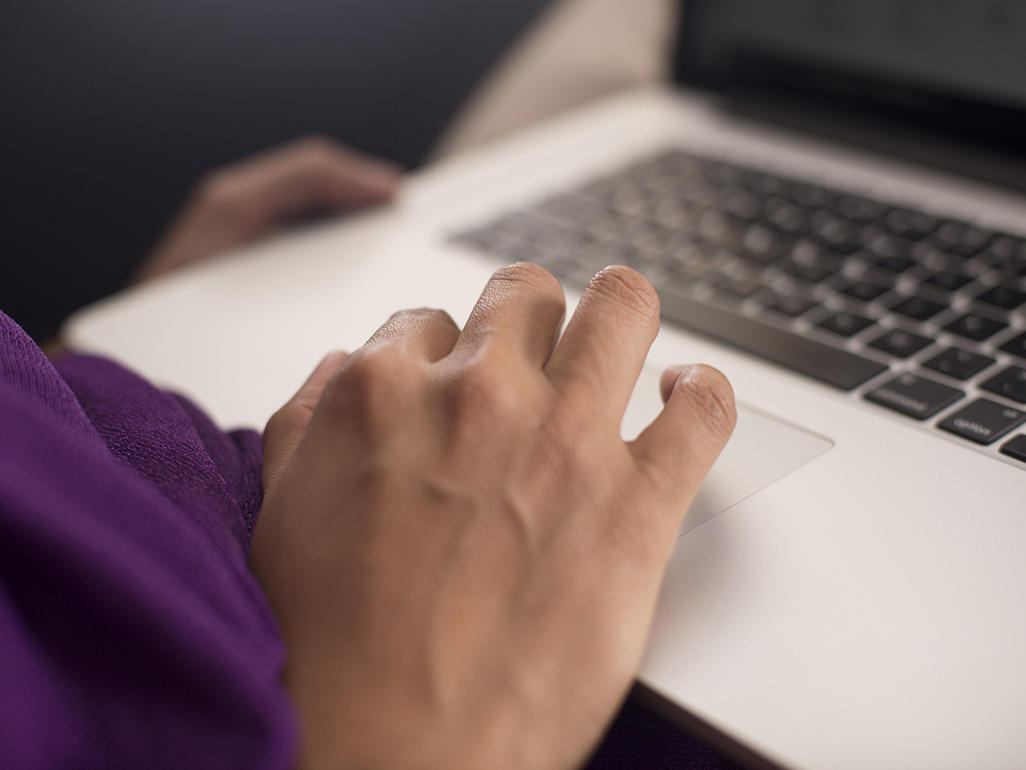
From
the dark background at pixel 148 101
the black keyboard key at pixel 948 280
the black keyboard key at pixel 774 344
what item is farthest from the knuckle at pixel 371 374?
the dark background at pixel 148 101

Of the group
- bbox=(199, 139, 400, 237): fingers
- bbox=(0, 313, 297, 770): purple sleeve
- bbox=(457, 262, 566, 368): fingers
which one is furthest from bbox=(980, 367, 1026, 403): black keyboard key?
bbox=(199, 139, 400, 237): fingers

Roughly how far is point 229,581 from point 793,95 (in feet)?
2.03

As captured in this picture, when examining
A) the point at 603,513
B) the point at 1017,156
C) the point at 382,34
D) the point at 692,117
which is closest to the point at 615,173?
the point at 692,117

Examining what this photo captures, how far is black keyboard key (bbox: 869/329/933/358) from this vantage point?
0.43 metres

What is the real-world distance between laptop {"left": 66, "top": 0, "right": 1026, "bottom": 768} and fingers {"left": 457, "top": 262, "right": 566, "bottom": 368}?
0.07 m

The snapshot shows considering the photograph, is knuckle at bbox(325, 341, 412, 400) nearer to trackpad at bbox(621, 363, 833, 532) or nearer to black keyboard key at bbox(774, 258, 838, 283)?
trackpad at bbox(621, 363, 833, 532)

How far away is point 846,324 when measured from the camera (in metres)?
0.45

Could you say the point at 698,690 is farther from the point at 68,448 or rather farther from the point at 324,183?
the point at 324,183

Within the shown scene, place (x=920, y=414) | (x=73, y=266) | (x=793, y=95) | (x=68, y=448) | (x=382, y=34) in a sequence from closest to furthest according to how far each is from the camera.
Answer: (x=68, y=448)
(x=920, y=414)
(x=793, y=95)
(x=73, y=266)
(x=382, y=34)

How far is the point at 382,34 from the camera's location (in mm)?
1109

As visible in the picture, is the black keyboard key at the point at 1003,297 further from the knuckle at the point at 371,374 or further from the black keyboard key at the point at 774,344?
the knuckle at the point at 371,374

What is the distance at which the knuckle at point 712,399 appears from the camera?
1.09 ft

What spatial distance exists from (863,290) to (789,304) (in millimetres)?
44

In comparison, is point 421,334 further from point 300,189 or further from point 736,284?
point 300,189
